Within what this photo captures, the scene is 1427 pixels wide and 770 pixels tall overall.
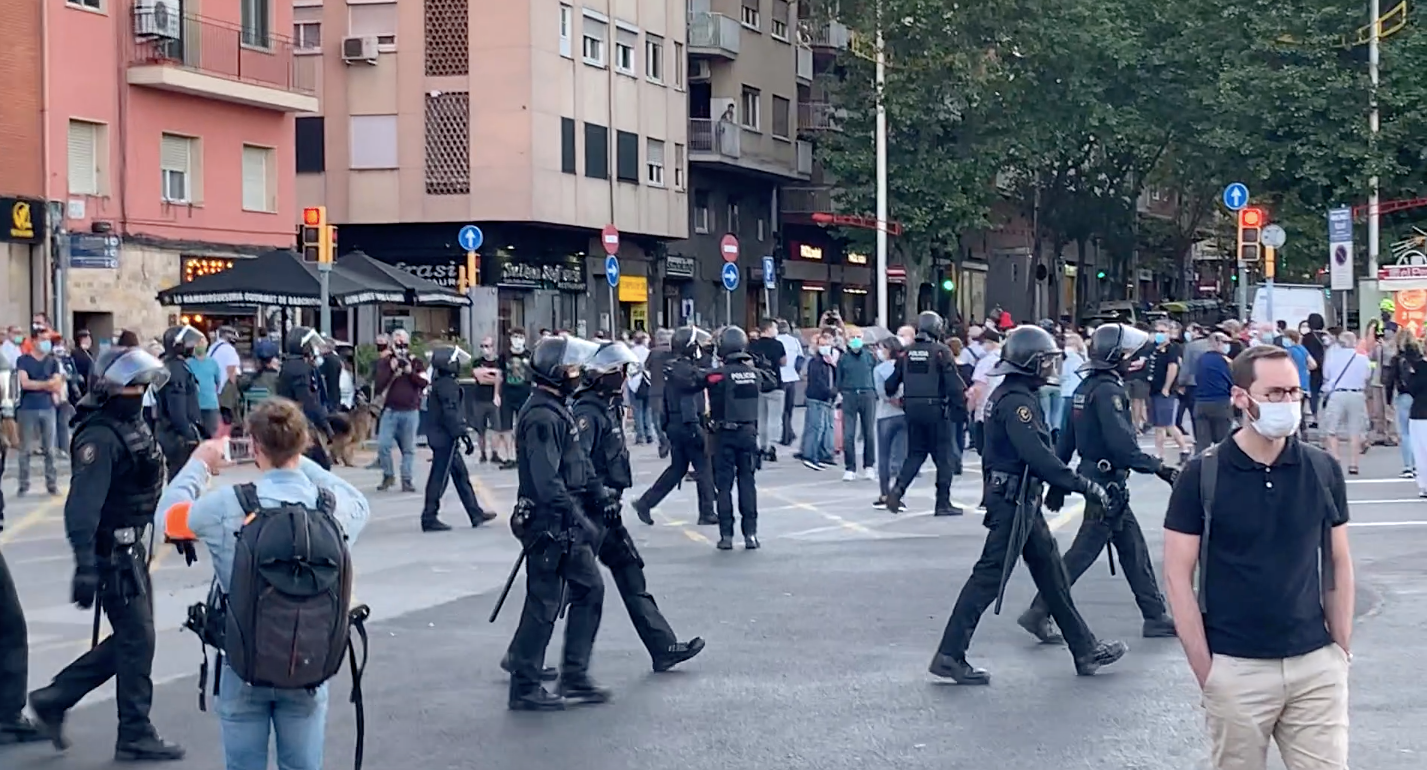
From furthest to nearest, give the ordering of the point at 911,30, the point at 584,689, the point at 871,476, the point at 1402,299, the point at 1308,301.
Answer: the point at 911,30
the point at 1308,301
the point at 1402,299
the point at 871,476
the point at 584,689

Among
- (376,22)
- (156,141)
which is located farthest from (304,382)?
(376,22)

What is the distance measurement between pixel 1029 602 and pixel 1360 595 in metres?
2.17

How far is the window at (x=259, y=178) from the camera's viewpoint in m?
36.4

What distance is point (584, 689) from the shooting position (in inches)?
355

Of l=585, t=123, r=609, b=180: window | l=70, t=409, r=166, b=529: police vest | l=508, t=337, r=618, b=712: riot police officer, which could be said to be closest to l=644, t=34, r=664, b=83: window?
l=585, t=123, r=609, b=180: window

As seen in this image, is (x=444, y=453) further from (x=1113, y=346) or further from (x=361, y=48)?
(x=361, y=48)

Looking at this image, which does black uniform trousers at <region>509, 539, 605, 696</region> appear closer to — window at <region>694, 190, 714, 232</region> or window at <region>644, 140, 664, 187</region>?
window at <region>644, 140, 664, 187</region>

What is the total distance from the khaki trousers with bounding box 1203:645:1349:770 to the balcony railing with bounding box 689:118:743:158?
46.8m

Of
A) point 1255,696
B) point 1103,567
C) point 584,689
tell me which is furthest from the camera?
point 1103,567

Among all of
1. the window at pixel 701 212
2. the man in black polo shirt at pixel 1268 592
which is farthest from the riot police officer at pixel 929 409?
the window at pixel 701 212

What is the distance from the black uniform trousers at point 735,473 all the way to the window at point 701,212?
38.4 meters

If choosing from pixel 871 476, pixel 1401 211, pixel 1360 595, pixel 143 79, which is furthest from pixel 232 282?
pixel 1401 211

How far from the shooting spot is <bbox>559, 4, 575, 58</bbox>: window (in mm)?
44750

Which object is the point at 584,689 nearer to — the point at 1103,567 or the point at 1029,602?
the point at 1029,602
